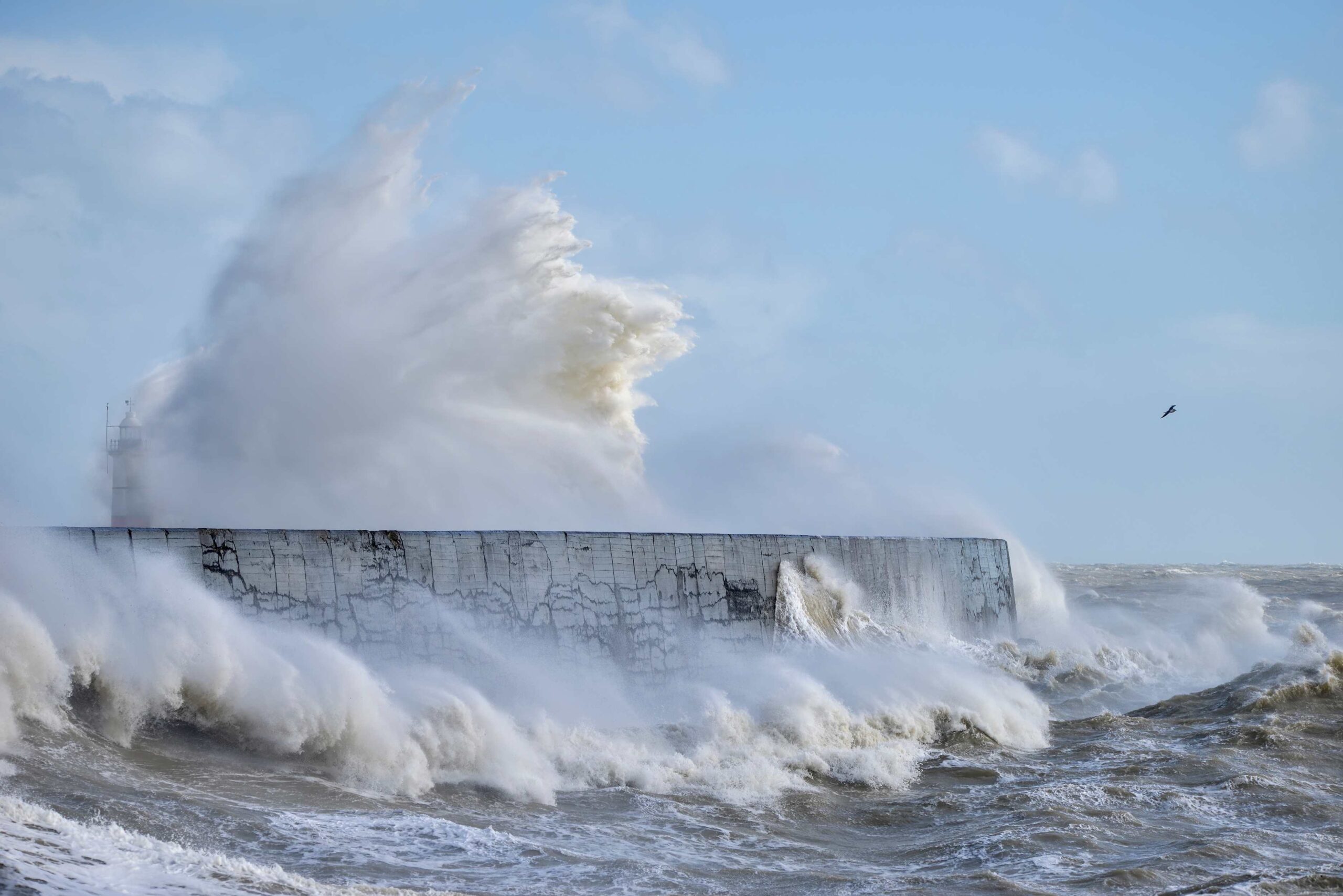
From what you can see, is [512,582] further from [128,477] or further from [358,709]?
[128,477]

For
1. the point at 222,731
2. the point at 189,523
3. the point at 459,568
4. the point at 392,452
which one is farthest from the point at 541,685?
the point at 189,523

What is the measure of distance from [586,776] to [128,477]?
48.6 ft

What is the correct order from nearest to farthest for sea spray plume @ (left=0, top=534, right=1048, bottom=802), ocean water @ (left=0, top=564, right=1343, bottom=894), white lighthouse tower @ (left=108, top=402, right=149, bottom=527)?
ocean water @ (left=0, top=564, right=1343, bottom=894)
sea spray plume @ (left=0, top=534, right=1048, bottom=802)
white lighthouse tower @ (left=108, top=402, right=149, bottom=527)

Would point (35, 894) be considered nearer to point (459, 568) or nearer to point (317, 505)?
point (459, 568)

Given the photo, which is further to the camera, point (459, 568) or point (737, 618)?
point (737, 618)

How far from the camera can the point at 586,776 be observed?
8836 millimetres

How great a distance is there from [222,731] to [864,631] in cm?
779

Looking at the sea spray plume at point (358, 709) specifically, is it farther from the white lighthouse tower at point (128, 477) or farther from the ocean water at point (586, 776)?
the white lighthouse tower at point (128, 477)

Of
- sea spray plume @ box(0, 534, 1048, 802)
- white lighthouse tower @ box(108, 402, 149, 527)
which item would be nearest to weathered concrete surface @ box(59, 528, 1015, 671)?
sea spray plume @ box(0, 534, 1048, 802)

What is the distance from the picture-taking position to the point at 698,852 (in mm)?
7172

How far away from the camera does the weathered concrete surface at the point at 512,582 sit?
883 cm

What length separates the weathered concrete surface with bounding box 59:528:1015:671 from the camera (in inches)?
348

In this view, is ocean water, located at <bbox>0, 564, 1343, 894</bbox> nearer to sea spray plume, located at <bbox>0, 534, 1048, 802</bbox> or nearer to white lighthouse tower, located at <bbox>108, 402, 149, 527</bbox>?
sea spray plume, located at <bbox>0, 534, 1048, 802</bbox>

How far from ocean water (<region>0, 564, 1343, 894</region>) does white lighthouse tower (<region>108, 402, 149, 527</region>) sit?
40.1ft
